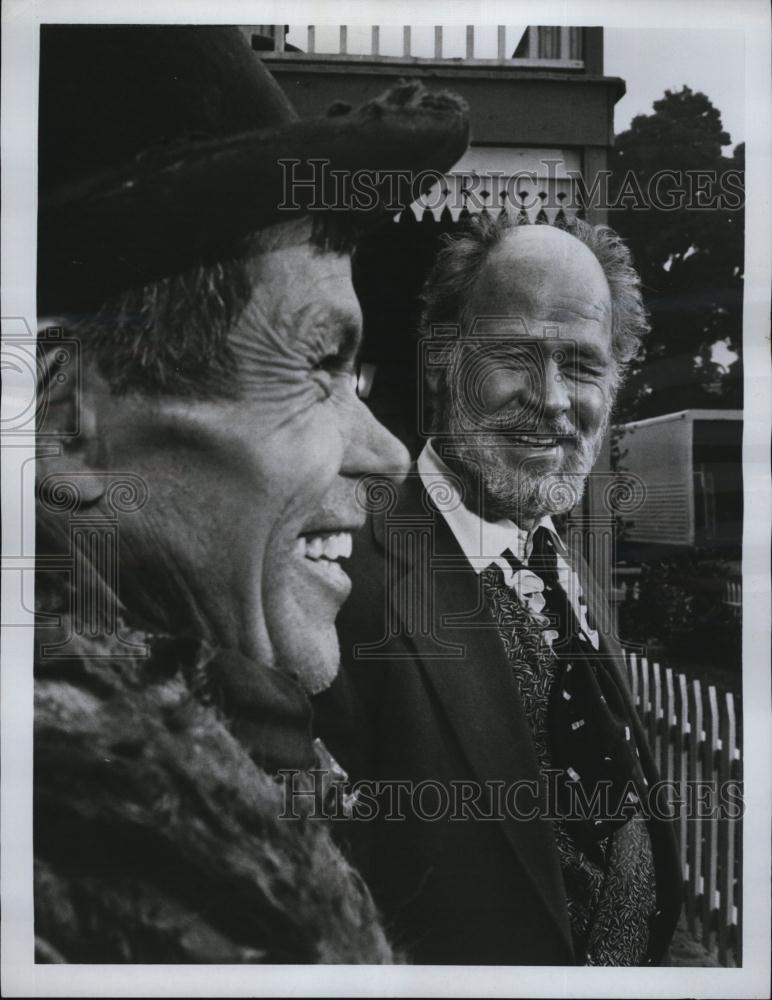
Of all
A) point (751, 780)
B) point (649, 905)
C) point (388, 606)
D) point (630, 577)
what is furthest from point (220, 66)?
point (649, 905)

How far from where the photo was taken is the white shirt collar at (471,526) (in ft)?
9.36

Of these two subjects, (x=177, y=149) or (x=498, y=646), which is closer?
(x=177, y=149)

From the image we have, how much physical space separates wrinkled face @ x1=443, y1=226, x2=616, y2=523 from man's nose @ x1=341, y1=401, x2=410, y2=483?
0.18 metres

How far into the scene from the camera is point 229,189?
2.63 m

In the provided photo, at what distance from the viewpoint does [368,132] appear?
8.85 feet

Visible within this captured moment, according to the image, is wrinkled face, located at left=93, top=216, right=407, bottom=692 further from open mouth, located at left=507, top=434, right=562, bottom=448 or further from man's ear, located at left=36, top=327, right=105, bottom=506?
open mouth, located at left=507, top=434, right=562, bottom=448

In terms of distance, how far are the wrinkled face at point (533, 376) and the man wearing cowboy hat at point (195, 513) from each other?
0.95 feet

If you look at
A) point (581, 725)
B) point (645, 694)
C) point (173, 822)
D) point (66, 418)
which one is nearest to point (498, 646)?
point (581, 725)

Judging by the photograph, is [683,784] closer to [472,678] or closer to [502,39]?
[472,678]

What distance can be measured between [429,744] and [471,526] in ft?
2.22

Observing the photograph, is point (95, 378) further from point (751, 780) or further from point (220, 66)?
point (751, 780)

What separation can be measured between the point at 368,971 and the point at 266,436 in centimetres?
167

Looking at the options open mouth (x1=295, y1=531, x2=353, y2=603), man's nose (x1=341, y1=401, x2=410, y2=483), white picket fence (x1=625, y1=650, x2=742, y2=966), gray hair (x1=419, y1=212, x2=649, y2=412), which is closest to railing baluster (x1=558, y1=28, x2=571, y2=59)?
gray hair (x1=419, y1=212, x2=649, y2=412)

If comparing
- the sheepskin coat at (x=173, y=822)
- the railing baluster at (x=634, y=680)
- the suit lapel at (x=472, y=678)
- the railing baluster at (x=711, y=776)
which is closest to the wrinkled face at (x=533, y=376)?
the suit lapel at (x=472, y=678)
